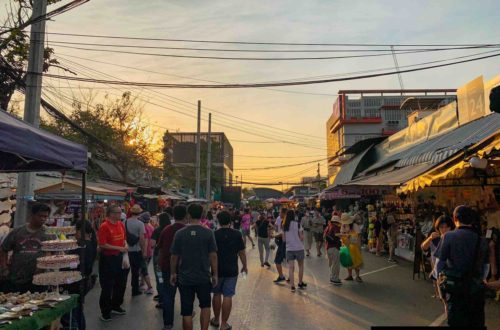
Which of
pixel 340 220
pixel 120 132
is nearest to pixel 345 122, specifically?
pixel 120 132

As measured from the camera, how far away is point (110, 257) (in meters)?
7.14

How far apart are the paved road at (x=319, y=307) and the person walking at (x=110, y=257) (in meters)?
0.34

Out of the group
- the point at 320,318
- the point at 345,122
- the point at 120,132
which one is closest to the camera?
the point at 320,318

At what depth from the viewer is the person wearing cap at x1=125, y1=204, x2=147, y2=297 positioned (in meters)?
→ 8.39

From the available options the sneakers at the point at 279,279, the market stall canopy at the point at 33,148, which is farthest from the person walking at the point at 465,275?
the sneakers at the point at 279,279

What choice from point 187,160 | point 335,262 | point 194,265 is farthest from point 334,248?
point 187,160

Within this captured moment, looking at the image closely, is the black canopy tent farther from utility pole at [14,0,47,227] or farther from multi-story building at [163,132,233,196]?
multi-story building at [163,132,233,196]

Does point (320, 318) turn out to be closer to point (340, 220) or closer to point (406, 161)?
point (340, 220)

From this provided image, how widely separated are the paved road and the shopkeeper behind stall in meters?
1.86

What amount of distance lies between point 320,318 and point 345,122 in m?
36.2

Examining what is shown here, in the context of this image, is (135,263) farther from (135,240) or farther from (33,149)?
(33,149)

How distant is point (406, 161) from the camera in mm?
13227

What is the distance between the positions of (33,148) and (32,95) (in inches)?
211

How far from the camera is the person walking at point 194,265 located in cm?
553
